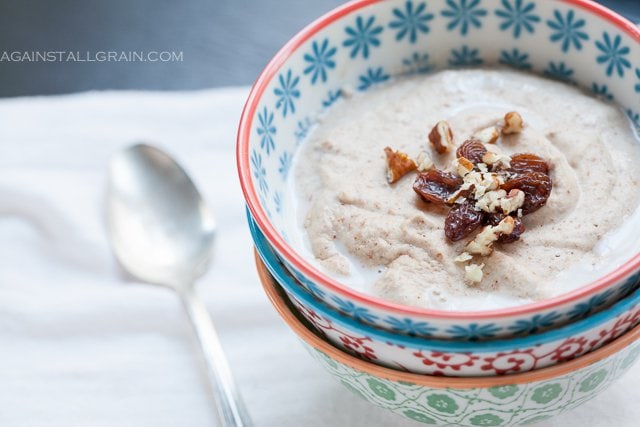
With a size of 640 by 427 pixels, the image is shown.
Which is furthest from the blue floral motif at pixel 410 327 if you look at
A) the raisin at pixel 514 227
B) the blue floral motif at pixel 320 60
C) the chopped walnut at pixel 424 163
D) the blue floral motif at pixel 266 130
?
the blue floral motif at pixel 320 60

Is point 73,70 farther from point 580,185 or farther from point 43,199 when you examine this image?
point 580,185

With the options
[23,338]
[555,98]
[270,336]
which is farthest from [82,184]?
[555,98]

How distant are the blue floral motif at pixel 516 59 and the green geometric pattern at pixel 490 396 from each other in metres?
0.57

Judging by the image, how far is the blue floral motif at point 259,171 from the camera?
143 centimetres

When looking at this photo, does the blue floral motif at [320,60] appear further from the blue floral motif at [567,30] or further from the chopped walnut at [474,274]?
the chopped walnut at [474,274]

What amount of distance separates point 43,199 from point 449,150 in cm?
98

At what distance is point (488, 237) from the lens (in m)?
1.30

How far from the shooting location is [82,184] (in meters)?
2.08

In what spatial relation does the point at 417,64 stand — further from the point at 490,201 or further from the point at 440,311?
the point at 440,311

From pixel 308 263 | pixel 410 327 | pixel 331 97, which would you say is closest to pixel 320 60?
pixel 331 97

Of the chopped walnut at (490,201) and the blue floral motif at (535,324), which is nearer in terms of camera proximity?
the blue floral motif at (535,324)

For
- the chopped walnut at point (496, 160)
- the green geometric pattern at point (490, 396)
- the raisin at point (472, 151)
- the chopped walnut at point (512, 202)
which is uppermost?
the raisin at point (472, 151)

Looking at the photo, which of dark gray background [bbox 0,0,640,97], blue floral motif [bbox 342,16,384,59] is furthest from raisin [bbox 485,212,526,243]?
dark gray background [bbox 0,0,640,97]

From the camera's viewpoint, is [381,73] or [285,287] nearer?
[285,287]
